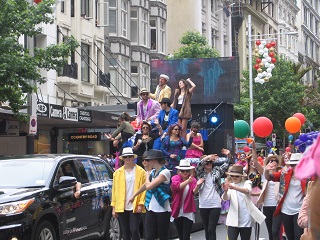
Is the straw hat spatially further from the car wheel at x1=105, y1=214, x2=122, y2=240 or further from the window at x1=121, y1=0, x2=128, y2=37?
the window at x1=121, y1=0, x2=128, y2=37

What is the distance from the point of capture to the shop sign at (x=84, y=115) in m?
27.1

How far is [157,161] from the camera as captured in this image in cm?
1133

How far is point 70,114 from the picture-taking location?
86.5 ft

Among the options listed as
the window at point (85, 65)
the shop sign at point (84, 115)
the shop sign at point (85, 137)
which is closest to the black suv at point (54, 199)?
the shop sign at point (84, 115)

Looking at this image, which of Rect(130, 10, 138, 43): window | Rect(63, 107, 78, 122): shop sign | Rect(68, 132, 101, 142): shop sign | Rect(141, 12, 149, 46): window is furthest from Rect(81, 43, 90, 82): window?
Rect(63, 107, 78, 122): shop sign

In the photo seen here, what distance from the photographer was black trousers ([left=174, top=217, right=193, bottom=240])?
39.4 ft

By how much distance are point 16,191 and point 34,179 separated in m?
0.55

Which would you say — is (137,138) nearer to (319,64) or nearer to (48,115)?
(48,115)

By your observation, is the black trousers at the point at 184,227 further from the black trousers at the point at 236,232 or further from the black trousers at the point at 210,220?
the black trousers at the point at 236,232

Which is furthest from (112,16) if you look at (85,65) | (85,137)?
(85,137)

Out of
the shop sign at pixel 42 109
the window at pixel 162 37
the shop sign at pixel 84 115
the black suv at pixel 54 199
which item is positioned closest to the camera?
the black suv at pixel 54 199

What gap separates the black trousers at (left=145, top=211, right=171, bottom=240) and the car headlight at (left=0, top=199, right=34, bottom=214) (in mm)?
1846

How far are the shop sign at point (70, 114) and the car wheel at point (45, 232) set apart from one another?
14.6 meters

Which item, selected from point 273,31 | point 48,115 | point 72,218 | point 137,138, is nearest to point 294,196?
point 72,218
